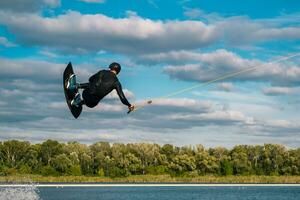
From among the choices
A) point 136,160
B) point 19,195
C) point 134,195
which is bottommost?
point 134,195

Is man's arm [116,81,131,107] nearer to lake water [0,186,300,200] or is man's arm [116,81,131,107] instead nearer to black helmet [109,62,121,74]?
black helmet [109,62,121,74]

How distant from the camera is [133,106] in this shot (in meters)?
14.8

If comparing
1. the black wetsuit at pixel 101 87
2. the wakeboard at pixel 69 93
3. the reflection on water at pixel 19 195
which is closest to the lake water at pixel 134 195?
the reflection on water at pixel 19 195

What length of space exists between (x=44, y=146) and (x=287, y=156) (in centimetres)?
4527

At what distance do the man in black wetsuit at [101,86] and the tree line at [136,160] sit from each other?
84.4m

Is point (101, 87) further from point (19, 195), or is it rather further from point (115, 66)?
point (19, 195)

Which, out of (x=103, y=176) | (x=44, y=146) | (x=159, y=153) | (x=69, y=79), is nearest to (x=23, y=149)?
(x=44, y=146)

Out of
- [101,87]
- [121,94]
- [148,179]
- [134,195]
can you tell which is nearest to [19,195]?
[134,195]

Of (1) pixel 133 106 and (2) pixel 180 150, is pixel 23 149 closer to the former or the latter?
(2) pixel 180 150

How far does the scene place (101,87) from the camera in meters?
14.9

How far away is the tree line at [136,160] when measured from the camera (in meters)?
100

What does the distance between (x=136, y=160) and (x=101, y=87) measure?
8650cm

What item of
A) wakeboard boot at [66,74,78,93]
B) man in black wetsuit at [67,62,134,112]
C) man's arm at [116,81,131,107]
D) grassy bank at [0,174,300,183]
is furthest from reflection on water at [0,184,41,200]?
man's arm at [116,81,131,107]

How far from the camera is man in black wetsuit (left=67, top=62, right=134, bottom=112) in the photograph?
49.1 feet
